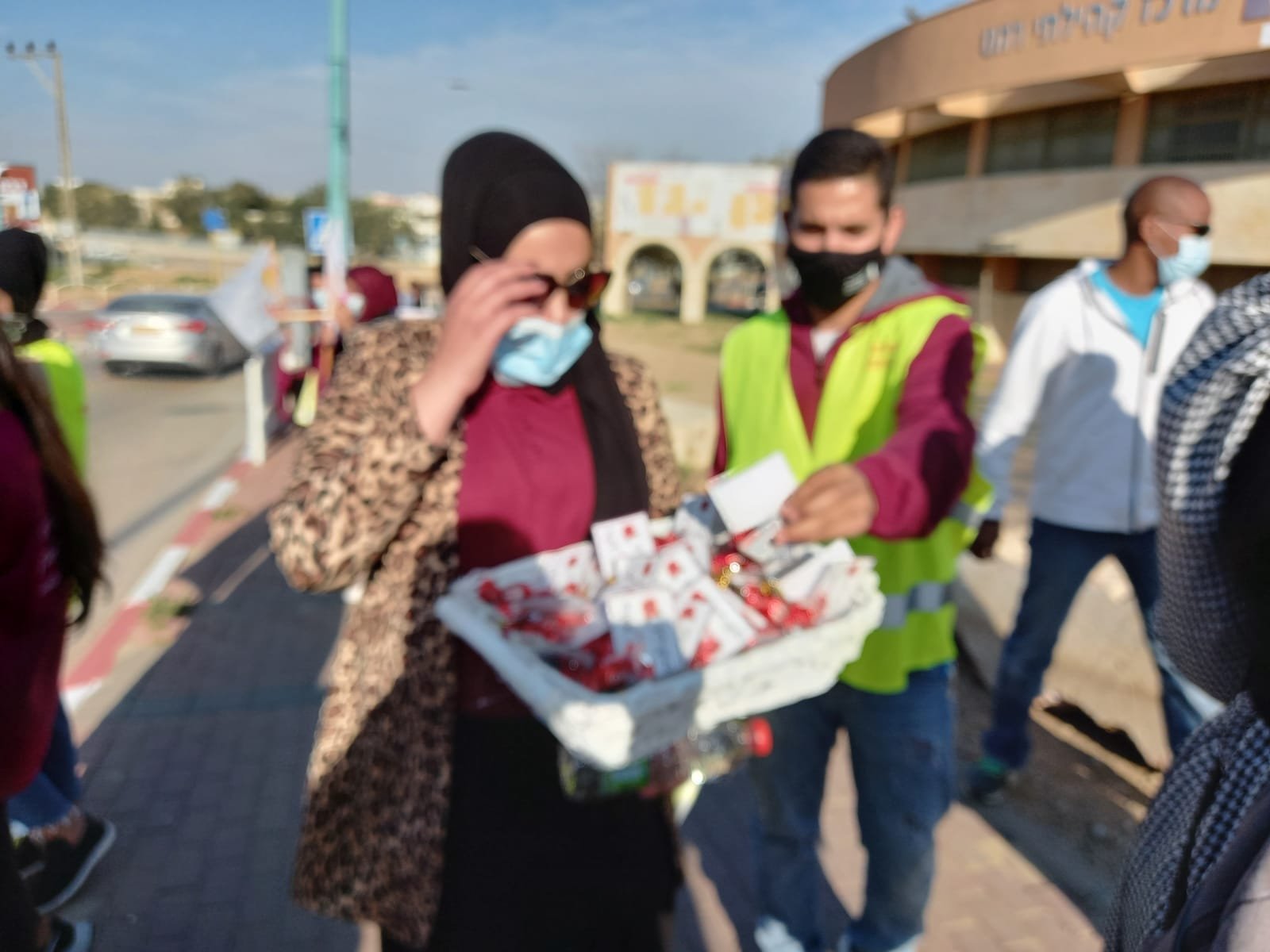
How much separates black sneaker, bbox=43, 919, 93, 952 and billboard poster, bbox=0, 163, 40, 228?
2.78m

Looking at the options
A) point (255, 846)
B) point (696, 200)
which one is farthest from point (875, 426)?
point (696, 200)

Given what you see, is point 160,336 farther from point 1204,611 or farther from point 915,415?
point 1204,611

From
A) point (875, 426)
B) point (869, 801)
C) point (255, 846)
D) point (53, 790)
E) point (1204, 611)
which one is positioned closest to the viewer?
point (1204, 611)

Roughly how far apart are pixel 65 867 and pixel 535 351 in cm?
247

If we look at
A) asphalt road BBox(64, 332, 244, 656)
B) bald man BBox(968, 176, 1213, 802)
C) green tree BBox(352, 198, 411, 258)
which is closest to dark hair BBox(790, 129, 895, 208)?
bald man BBox(968, 176, 1213, 802)

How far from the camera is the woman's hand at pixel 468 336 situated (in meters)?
1.47

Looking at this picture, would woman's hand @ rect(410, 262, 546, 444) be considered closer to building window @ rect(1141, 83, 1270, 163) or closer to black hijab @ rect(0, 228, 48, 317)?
black hijab @ rect(0, 228, 48, 317)

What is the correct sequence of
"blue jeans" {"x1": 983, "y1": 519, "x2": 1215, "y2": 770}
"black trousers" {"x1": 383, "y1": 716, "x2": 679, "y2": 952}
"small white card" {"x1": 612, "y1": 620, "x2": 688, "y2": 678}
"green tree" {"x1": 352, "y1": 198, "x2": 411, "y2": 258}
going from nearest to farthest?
"small white card" {"x1": 612, "y1": 620, "x2": 688, "y2": 678} → "black trousers" {"x1": 383, "y1": 716, "x2": 679, "y2": 952} → "blue jeans" {"x1": 983, "y1": 519, "x2": 1215, "y2": 770} → "green tree" {"x1": 352, "y1": 198, "x2": 411, "y2": 258}

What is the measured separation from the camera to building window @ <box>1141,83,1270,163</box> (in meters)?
15.4

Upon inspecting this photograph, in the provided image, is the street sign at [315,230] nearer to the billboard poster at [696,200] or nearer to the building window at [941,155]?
the building window at [941,155]

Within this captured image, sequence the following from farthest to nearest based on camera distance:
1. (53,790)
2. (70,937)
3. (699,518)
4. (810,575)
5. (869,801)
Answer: (53,790) → (70,937) → (869,801) → (699,518) → (810,575)

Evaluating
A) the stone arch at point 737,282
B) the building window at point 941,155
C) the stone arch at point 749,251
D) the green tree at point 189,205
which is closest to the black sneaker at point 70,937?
the building window at point 941,155

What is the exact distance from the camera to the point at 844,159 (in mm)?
2072

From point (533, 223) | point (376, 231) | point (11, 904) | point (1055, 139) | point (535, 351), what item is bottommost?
point (11, 904)
